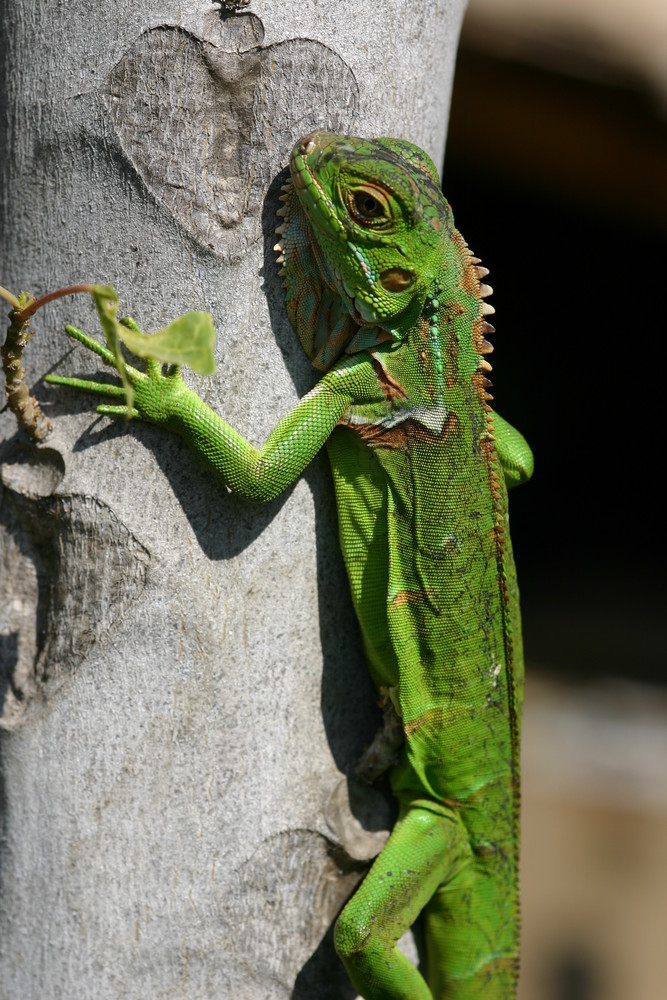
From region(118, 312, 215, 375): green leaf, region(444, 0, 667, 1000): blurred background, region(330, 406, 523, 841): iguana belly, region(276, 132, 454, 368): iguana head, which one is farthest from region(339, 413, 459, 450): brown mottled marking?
region(444, 0, 667, 1000): blurred background

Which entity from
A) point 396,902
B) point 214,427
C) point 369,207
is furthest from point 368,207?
point 396,902

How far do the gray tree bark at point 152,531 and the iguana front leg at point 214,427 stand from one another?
0.05m

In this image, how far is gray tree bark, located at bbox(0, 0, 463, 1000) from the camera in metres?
1.93

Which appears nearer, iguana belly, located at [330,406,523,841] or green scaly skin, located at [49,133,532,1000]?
green scaly skin, located at [49,133,532,1000]

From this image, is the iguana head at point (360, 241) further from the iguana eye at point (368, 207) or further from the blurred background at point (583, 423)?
the blurred background at point (583, 423)

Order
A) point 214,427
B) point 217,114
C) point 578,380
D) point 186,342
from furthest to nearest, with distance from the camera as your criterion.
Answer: point 578,380, point 214,427, point 217,114, point 186,342

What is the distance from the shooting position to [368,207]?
2.27m

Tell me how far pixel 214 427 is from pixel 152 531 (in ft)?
0.88

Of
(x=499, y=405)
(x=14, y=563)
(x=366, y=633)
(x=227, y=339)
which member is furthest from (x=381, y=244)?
(x=499, y=405)

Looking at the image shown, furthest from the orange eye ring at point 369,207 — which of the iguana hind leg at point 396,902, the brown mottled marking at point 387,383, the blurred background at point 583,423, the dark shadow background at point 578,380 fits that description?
the dark shadow background at point 578,380

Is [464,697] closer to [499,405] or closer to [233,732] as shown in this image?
[233,732]

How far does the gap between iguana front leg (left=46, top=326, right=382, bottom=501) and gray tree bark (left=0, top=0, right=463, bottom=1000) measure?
46 millimetres

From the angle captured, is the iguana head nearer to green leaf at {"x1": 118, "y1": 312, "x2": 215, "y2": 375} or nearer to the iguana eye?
the iguana eye

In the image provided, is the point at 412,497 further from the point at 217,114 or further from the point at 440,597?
the point at 217,114
